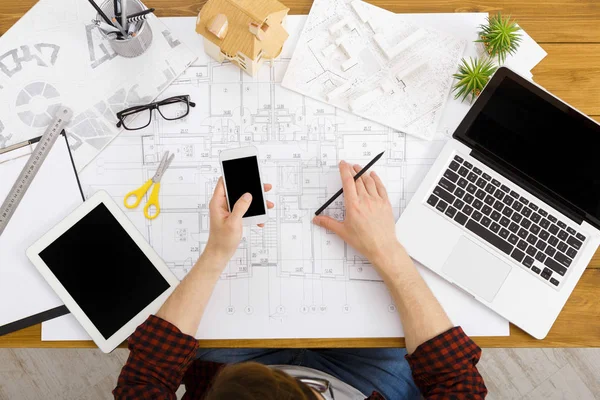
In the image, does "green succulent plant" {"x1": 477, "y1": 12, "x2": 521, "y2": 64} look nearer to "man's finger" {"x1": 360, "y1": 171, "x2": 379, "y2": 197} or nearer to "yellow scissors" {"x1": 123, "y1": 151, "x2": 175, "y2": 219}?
Result: "man's finger" {"x1": 360, "y1": 171, "x2": 379, "y2": 197}

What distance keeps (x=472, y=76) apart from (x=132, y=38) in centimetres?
72

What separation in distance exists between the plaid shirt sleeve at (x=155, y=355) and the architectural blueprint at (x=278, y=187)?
0.08 metres

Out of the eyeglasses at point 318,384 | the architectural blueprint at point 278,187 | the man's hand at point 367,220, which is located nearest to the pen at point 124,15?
the architectural blueprint at point 278,187

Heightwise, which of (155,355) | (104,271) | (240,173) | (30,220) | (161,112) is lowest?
(155,355)

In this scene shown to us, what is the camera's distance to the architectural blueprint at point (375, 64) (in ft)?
3.29

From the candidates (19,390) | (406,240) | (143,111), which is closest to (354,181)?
(406,240)

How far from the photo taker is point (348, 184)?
0.94 m

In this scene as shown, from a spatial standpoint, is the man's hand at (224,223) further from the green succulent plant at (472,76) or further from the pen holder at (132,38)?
the green succulent plant at (472,76)

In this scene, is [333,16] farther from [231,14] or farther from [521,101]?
[521,101]

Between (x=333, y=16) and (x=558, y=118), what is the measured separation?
1.75 feet

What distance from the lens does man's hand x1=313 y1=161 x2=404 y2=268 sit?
0.92 metres

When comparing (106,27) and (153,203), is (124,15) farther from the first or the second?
(153,203)

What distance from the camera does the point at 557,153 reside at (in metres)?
0.94

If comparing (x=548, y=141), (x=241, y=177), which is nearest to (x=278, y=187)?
(x=241, y=177)
